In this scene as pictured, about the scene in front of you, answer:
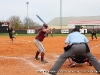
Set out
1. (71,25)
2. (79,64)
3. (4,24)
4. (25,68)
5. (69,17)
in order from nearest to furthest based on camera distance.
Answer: (25,68)
(79,64)
(4,24)
(71,25)
(69,17)

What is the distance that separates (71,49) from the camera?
8305 millimetres

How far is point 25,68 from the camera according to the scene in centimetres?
966

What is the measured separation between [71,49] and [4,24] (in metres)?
47.6

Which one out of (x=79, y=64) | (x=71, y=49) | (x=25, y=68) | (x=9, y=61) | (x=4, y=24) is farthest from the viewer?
(x=4, y=24)

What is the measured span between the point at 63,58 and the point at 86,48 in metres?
0.81

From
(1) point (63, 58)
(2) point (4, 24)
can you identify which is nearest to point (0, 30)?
(2) point (4, 24)

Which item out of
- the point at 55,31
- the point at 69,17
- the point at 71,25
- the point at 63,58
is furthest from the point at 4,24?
the point at 69,17

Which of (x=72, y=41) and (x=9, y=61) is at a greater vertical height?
(x=72, y=41)

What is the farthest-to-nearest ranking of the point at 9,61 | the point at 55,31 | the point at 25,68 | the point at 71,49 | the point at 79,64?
the point at 55,31 < the point at 9,61 < the point at 79,64 < the point at 25,68 < the point at 71,49

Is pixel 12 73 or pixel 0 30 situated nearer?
pixel 12 73

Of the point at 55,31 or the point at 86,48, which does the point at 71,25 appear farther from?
the point at 86,48

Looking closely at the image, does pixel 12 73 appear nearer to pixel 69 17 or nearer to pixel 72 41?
pixel 72 41

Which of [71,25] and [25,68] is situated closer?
[25,68]

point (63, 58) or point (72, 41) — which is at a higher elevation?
point (72, 41)
